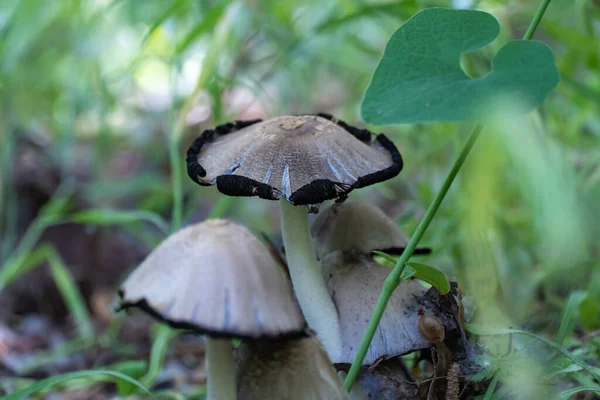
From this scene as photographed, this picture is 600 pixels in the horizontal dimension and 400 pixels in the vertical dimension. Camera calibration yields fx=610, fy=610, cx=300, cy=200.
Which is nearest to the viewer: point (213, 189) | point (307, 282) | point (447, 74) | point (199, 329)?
point (199, 329)

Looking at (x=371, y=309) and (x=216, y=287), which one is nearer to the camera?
(x=216, y=287)

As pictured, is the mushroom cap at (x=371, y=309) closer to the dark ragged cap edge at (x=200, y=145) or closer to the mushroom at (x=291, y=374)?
the mushroom at (x=291, y=374)

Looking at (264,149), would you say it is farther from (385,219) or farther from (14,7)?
(14,7)

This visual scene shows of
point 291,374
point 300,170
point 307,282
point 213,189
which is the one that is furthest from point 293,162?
point 213,189

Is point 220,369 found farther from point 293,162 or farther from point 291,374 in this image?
point 293,162

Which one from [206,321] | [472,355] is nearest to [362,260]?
[472,355]

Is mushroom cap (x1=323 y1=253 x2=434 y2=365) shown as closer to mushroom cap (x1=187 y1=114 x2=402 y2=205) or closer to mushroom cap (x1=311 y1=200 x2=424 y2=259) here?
mushroom cap (x1=311 y1=200 x2=424 y2=259)
